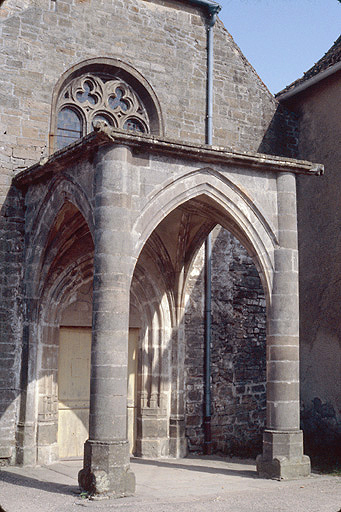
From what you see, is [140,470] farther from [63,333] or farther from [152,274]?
[152,274]

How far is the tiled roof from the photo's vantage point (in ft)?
38.8

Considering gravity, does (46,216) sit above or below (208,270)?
above

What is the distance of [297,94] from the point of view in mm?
12656

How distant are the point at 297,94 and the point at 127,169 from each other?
19.2 ft

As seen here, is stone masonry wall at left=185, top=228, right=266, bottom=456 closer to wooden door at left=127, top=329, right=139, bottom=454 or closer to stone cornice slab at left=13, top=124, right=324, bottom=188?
wooden door at left=127, top=329, right=139, bottom=454

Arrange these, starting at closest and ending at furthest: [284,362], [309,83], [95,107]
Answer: [284,362], [95,107], [309,83]

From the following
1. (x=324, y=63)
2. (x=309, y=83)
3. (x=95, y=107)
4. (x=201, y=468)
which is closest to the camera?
(x=201, y=468)

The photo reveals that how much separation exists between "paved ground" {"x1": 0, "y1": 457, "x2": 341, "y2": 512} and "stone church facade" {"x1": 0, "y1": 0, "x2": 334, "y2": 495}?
1.15 feet

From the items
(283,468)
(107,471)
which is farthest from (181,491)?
(283,468)

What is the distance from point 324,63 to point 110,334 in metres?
7.28

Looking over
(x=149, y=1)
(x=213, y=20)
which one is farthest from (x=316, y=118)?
(x=149, y=1)

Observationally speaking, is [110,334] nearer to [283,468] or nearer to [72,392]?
[283,468]

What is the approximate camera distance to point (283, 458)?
825cm

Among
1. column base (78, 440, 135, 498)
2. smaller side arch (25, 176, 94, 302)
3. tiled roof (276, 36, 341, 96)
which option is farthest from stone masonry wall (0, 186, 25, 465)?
tiled roof (276, 36, 341, 96)
